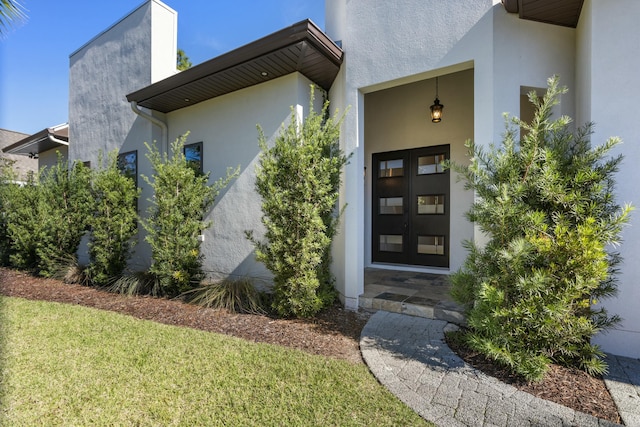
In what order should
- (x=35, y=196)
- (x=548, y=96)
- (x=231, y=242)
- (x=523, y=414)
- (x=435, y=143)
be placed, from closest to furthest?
(x=523, y=414) → (x=548, y=96) → (x=231, y=242) → (x=435, y=143) → (x=35, y=196)

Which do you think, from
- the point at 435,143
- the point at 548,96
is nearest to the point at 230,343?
the point at 548,96

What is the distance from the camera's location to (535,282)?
266cm

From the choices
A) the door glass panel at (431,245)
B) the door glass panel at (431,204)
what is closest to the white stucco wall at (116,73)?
the door glass panel at (431,204)

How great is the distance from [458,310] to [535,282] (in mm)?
1592

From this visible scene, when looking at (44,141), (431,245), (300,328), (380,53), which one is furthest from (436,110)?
(44,141)

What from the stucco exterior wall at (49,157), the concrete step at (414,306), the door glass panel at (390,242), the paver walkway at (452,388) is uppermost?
the stucco exterior wall at (49,157)

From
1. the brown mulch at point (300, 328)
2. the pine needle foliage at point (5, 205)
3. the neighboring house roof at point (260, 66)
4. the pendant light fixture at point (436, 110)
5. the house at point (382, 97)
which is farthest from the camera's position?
the pine needle foliage at point (5, 205)

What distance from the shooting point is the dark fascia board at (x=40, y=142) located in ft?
31.9

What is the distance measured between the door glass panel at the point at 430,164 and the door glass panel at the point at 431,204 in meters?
0.54

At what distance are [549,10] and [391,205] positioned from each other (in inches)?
167

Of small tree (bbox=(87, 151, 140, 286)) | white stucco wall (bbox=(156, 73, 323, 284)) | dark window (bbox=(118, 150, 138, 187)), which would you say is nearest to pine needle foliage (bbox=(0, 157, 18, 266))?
dark window (bbox=(118, 150, 138, 187))

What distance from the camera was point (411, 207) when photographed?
22.3 ft

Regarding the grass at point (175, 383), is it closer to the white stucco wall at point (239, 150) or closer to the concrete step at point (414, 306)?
the concrete step at point (414, 306)

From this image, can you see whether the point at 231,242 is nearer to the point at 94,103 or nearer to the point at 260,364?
the point at 260,364
